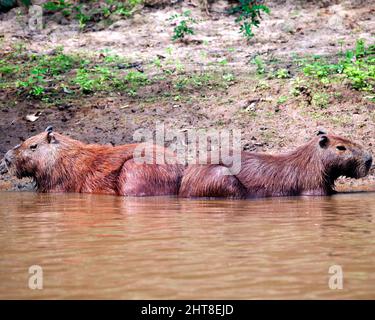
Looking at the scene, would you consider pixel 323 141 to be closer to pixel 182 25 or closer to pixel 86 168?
pixel 86 168

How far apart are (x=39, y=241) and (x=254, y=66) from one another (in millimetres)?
7730

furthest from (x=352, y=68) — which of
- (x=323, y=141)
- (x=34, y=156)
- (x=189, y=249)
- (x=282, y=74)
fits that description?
(x=189, y=249)

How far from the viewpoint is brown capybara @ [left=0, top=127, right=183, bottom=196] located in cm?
855

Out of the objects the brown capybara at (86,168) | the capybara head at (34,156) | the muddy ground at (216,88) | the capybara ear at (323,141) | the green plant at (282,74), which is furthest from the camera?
the green plant at (282,74)

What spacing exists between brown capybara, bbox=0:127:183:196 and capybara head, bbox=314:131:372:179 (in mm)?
1686

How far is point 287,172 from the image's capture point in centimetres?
854

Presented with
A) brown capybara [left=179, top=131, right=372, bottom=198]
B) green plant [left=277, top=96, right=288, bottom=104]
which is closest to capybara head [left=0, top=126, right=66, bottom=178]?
brown capybara [left=179, top=131, right=372, bottom=198]

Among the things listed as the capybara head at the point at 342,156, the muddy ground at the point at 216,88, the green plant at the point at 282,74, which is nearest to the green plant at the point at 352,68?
the muddy ground at the point at 216,88

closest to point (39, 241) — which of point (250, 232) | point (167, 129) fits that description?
point (250, 232)

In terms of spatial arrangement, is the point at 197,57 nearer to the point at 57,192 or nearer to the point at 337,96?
the point at 337,96

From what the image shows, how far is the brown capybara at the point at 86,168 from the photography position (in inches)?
Result: 336

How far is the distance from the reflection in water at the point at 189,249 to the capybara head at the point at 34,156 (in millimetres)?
2048

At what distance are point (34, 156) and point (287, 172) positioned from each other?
319 cm

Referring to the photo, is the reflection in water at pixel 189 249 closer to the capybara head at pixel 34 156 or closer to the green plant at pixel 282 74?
the capybara head at pixel 34 156
